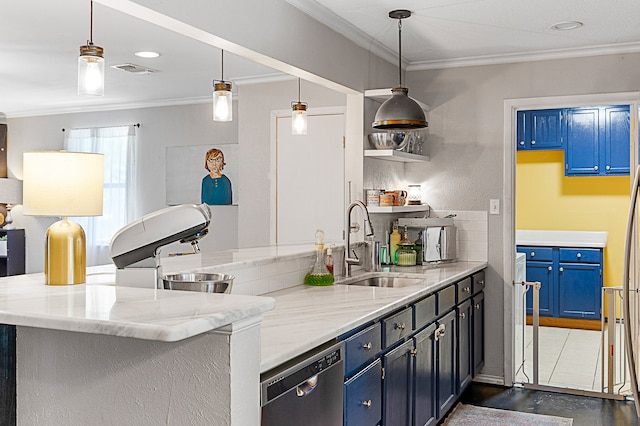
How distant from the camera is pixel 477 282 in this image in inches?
177

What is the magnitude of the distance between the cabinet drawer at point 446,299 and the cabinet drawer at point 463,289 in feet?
0.38

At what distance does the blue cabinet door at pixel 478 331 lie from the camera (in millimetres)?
4423

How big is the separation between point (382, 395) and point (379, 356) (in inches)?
7.2

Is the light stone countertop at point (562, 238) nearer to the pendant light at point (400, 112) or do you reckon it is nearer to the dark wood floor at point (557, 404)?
the dark wood floor at point (557, 404)

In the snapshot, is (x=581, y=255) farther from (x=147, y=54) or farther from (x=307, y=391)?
(x=307, y=391)

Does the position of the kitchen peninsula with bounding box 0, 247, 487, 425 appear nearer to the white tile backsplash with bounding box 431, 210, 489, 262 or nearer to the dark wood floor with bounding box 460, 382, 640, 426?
the dark wood floor with bounding box 460, 382, 640, 426

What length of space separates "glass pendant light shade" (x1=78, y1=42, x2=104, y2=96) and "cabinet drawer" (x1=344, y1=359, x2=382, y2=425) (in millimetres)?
1435

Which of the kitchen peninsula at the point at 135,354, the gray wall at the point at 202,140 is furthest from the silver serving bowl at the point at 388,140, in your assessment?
the kitchen peninsula at the point at 135,354

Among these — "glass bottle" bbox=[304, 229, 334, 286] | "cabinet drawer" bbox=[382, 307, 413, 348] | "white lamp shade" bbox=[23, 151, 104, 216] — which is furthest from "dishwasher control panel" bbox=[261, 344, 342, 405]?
"glass bottle" bbox=[304, 229, 334, 286]

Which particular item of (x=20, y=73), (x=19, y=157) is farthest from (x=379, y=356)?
(x=19, y=157)

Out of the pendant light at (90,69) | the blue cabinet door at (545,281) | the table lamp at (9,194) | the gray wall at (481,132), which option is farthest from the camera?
the table lamp at (9,194)

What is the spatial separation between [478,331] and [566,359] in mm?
1340

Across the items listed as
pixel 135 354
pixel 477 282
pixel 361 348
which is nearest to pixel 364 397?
pixel 361 348

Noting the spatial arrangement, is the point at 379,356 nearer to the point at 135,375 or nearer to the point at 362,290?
the point at 362,290
